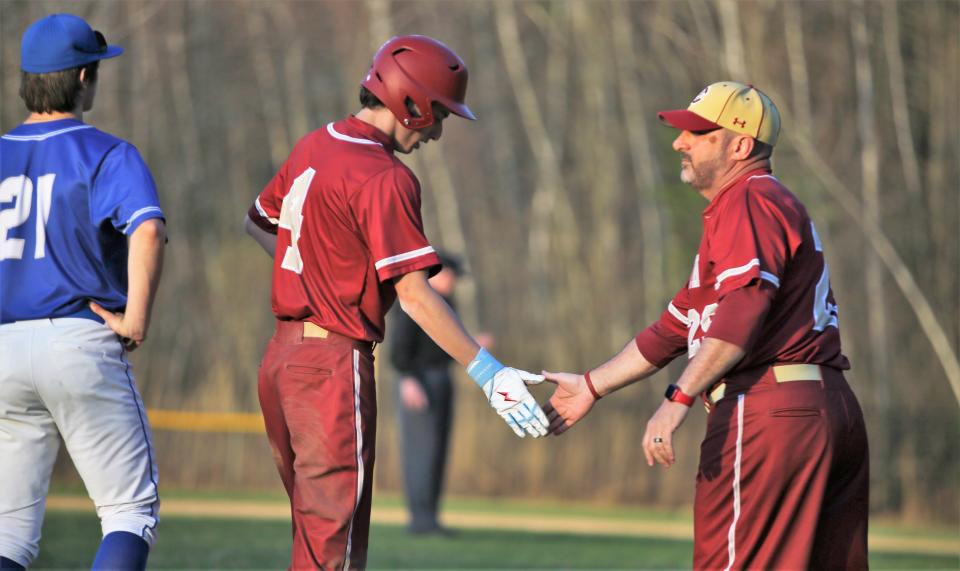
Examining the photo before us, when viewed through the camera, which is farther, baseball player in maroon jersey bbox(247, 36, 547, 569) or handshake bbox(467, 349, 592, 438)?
handshake bbox(467, 349, 592, 438)

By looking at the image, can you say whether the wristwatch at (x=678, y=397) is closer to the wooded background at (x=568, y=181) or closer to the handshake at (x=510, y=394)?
the handshake at (x=510, y=394)

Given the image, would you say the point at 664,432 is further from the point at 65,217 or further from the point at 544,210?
the point at 544,210

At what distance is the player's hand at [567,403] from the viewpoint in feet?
17.7

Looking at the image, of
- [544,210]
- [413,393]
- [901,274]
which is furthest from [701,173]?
[544,210]

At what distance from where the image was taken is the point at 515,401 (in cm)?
480

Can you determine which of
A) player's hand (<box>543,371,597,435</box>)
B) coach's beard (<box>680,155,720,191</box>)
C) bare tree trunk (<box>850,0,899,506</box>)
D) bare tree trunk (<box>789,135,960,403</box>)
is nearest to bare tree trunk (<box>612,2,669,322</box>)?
bare tree trunk (<box>789,135,960,403</box>)

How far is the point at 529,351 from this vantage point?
17.9 m

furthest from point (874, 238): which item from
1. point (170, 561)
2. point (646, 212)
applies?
point (170, 561)

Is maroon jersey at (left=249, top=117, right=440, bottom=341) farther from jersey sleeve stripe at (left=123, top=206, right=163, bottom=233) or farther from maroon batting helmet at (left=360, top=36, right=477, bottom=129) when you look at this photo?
jersey sleeve stripe at (left=123, top=206, right=163, bottom=233)

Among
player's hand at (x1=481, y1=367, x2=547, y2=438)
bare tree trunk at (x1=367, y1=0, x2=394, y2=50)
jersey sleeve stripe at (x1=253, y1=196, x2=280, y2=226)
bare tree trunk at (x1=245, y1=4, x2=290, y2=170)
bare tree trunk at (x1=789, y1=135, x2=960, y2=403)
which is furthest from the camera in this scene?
bare tree trunk at (x1=245, y1=4, x2=290, y2=170)

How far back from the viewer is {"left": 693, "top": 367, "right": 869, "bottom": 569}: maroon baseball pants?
4.51 m

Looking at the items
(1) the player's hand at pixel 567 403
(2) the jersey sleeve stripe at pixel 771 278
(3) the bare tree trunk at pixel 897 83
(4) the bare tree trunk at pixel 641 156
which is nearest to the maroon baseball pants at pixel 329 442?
(1) the player's hand at pixel 567 403

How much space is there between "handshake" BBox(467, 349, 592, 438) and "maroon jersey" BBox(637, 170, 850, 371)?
0.67 metres

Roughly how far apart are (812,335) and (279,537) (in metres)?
7.14
